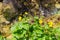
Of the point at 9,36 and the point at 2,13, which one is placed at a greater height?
the point at 2,13

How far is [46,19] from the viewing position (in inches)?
201

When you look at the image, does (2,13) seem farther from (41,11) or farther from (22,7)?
(41,11)

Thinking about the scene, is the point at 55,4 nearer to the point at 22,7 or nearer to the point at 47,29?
the point at 22,7

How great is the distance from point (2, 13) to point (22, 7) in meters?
0.41

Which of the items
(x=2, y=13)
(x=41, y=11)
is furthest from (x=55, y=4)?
(x=2, y=13)

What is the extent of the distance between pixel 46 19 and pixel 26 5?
49 centimetres

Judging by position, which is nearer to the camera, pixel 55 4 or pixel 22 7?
pixel 22 7

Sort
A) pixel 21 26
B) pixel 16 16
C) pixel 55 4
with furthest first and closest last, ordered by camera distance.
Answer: pixel 55 4, pixel 16 16, pixel 21 26

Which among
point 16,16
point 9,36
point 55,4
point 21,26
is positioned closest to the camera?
point 21,26

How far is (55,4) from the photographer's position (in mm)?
5379

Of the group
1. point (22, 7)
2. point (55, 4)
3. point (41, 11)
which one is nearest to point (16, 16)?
point (22, 7)

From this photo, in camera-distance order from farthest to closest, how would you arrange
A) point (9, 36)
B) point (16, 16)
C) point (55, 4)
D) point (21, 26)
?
point (55, 4) → point (16, 16) → point (9, 36) → point (21, 26)

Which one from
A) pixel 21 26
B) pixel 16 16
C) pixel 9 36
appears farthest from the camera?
pixel 16 16

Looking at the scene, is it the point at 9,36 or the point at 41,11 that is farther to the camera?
the point at 41,11
